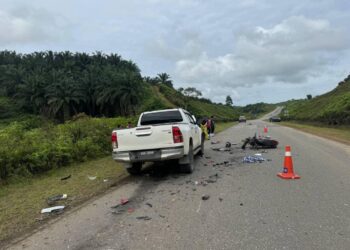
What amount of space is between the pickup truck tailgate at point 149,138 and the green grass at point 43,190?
3.95 ft

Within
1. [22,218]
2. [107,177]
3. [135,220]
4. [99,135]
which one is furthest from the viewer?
[99,135]

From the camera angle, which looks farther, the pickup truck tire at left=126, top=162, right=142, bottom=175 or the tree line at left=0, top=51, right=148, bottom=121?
the tree line at left=0, top=51, right=148, bottom=121

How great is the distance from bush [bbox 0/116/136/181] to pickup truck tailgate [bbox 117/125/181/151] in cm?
354

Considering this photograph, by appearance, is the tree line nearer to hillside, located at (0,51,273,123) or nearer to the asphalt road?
hillside, located at (0,51,273,123)

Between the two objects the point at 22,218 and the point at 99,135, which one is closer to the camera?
the point at 22,218

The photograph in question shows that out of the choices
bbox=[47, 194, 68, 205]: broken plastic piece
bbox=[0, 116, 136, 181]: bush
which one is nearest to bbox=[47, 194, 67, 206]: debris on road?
bbox=[47, 194, 68, 205]: broken plastic piece

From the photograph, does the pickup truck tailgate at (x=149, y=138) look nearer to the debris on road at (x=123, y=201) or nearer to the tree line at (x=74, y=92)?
the debris on road at (x=123, y=201)

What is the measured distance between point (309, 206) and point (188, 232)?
251 centimetres

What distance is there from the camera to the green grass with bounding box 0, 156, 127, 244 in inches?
259

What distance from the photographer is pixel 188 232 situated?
5.35m

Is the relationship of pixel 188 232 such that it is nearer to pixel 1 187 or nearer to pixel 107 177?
pixel 107 177

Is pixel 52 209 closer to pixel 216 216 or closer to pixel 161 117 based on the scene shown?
pixel 216 216

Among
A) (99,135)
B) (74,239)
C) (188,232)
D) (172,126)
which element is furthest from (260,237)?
(99,135)

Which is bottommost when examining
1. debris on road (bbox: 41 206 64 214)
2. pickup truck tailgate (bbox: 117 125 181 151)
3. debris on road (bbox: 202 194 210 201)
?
debris on road (bbox: 41 206 64 214)
